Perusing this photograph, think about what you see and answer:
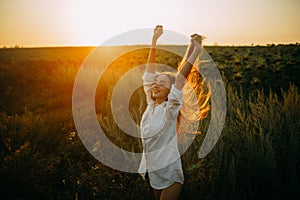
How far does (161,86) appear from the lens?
8.23 ft

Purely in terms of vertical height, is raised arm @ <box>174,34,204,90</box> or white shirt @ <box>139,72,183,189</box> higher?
raised arm @ <box>174,34,204,90</box>

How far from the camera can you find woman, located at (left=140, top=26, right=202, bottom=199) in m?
2.23

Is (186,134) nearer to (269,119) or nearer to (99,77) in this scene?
(269,119)

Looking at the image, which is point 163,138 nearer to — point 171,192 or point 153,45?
point 171,192

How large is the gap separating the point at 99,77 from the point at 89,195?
23.3 ft

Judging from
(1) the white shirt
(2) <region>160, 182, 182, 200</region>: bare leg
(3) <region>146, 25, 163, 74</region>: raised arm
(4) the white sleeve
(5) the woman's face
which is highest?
(3) <region>146, 25, 163, 74</region>: raised arm

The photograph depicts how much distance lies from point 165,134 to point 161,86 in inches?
17.4

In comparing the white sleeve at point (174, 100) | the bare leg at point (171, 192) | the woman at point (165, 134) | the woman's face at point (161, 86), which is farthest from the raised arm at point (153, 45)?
the bare leg at point (171, 192)

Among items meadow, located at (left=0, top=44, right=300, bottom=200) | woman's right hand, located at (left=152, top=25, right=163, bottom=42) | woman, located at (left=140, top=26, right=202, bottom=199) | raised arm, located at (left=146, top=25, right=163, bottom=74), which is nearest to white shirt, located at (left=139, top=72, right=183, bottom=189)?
woman, located at (left=140, top=26, right=202, bottom=199)

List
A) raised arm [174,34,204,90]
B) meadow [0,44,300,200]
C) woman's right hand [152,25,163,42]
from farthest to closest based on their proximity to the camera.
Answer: meadow [0,44,300,200]
woman's right hand [152,25,163,42]
raised arm [174,34,204,90]

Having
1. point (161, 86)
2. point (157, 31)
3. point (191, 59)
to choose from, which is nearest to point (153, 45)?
point (157, 31)

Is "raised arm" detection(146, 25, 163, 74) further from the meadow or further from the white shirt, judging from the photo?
the meadow

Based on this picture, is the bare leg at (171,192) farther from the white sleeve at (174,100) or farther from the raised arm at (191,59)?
the raised arm at (191,59)

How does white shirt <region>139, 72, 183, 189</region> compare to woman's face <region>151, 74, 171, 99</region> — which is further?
woman's face <region>151, 74, 171, 99</region>
